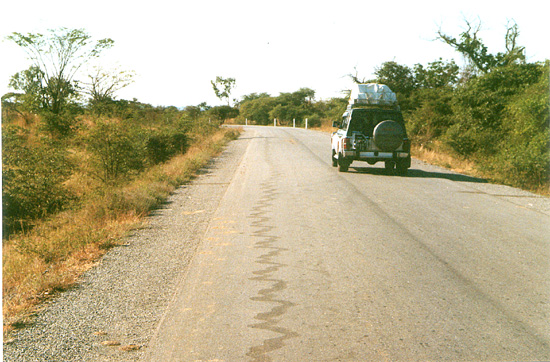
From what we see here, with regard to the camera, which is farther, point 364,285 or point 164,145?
point 164,145

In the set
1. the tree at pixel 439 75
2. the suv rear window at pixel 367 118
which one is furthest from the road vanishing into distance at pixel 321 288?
the tree at pixel 439 75

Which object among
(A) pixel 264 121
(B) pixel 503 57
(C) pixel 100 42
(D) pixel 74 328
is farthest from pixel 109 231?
(A) pixel 264 121

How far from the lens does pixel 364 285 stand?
204 inches

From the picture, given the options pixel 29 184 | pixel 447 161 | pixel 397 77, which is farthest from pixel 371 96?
pixel 397 77

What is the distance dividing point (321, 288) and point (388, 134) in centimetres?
1029

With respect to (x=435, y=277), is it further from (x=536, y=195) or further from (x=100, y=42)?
(x=100, y=42)

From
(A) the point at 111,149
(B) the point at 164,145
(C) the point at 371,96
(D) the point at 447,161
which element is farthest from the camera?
(B) the point at 164,145

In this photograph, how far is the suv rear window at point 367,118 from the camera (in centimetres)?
1530

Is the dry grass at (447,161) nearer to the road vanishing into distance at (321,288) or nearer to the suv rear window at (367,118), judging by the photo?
the suv rear window at (367,118)

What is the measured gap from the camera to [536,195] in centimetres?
1202

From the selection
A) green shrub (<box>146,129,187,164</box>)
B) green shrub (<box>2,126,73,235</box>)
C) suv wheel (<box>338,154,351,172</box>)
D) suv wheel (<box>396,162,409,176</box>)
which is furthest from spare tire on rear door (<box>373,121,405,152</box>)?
green shrub (<box>146,129,187,164</box>)

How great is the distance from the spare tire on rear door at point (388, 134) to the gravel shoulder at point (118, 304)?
306 inches

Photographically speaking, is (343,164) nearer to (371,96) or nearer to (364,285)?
(371,96)

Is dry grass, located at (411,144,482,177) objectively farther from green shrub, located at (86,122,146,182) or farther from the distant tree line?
green shrub, located at (86,122,146,182)
